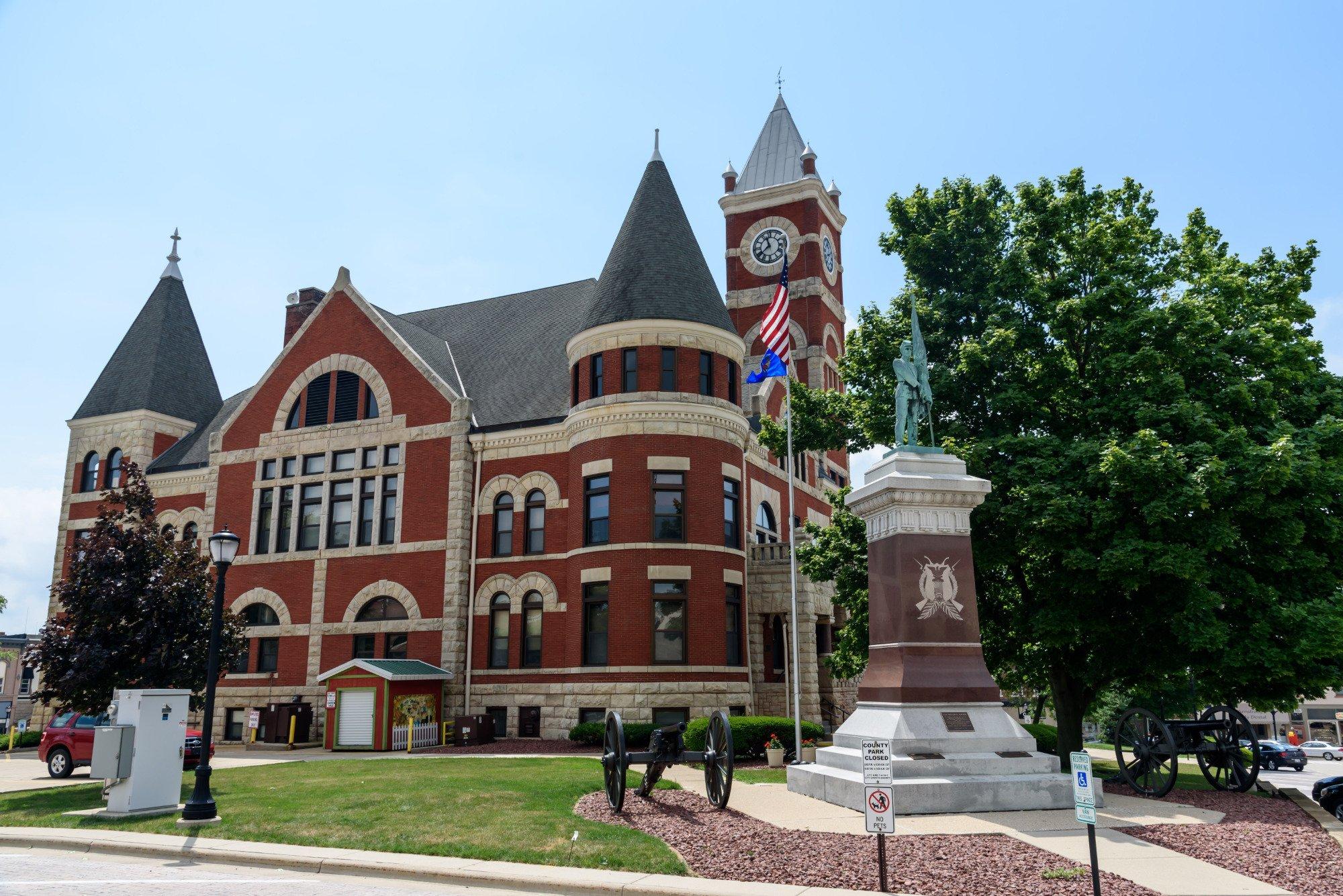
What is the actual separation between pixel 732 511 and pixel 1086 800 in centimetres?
2341

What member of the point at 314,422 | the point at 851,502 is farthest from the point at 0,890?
the point at 314,422

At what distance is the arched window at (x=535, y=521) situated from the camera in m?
33.3

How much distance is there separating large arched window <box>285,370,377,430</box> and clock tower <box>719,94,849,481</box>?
1630cm

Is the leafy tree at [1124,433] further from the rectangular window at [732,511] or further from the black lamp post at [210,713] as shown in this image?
the black lamp post at [210,713]

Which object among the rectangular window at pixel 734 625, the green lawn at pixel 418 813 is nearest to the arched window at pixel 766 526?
the rectangular window at pixel 734 625

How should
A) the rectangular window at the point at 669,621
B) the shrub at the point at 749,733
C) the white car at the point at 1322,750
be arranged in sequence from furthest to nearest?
the white car at the point at 1322,750
the rectangular window at the point at 669,621
the shrub at the point at 749,733

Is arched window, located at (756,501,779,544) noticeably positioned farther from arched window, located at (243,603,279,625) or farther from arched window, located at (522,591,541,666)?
arched window, located at (243,603,279,625)

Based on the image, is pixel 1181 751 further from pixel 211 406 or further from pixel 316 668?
pixel 211 406

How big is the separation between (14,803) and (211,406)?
30427 mm

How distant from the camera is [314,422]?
37469mm

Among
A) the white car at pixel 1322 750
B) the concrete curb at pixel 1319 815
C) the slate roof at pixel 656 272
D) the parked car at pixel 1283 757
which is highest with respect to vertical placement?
the slate roof at pixel 656 272

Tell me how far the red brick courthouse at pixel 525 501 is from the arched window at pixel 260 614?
91 millimetres

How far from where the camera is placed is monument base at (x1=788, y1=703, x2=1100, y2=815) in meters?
14.2

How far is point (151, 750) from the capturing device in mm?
16188
